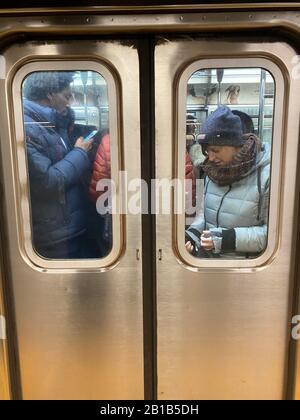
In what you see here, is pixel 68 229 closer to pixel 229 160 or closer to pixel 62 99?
pixel 62 99

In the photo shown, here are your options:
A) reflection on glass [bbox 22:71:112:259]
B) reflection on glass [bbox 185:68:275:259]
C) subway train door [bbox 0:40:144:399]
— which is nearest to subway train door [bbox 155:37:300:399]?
reflection on glass [bbox 185:68:275:259]

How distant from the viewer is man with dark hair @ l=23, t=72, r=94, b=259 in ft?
5.82

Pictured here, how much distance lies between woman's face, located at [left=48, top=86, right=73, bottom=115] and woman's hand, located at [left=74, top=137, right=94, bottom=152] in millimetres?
144

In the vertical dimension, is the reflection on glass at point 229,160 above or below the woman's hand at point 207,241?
above

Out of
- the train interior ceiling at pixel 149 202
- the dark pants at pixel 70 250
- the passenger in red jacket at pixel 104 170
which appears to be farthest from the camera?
the dark pants at pixel 70 250

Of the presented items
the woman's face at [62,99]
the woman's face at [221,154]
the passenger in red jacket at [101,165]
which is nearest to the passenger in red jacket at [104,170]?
the passenger in red jacket at [101,165]

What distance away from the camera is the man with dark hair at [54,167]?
1.77m

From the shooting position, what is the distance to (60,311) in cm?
197

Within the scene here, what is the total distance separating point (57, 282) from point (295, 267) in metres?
1.18

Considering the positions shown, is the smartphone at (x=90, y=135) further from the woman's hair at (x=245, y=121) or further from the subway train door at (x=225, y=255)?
the woman's hair at (x=245, y=121)

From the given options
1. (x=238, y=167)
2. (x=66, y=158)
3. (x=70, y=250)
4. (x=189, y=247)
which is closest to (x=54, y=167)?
(x=66, y=158)

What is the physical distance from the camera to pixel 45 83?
1768 millimetres

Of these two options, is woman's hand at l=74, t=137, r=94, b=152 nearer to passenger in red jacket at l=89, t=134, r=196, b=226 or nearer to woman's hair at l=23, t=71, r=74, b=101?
passenger in red jacket at l=89, t=134, r=196, b=226

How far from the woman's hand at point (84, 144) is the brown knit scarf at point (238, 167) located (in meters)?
0.55
